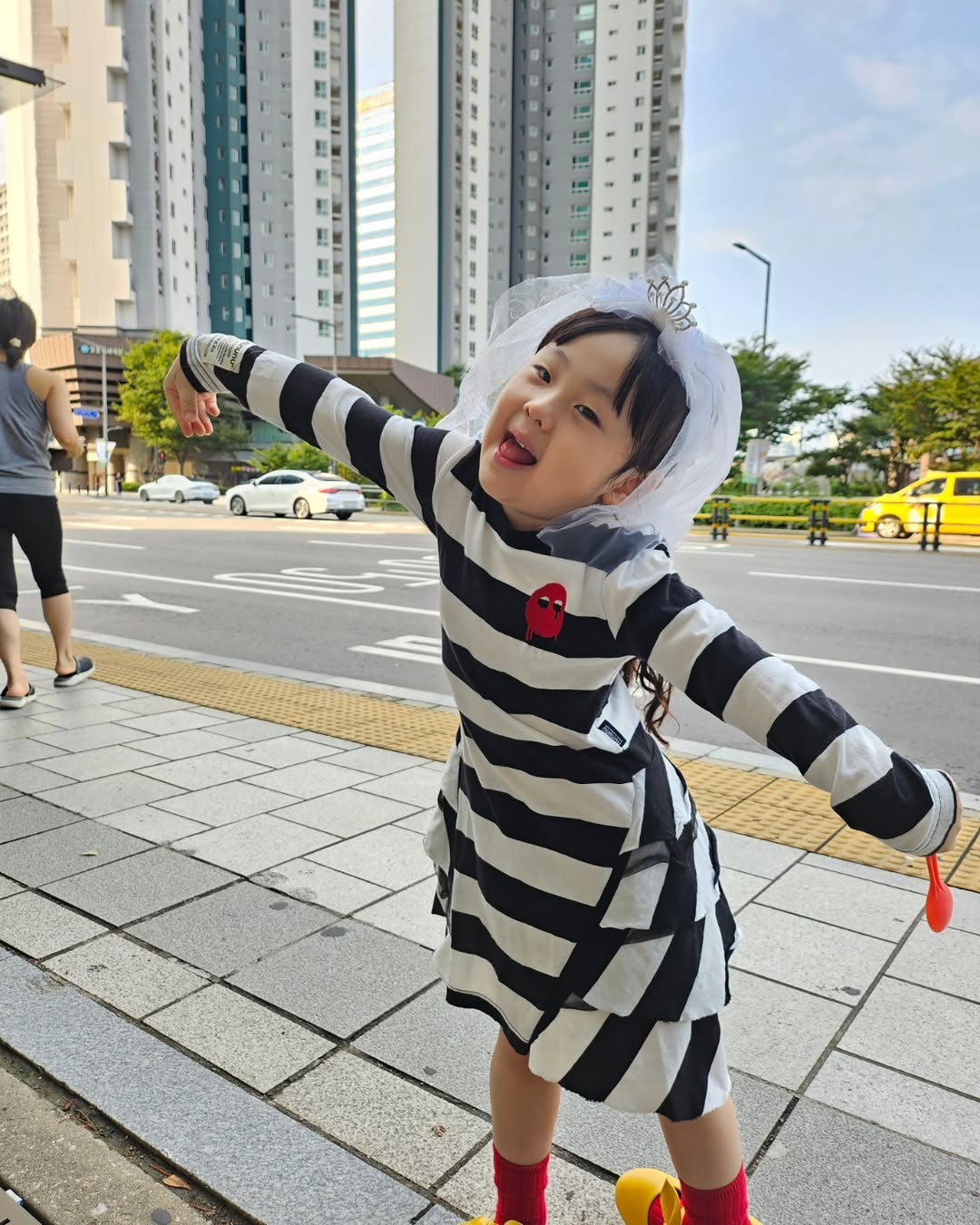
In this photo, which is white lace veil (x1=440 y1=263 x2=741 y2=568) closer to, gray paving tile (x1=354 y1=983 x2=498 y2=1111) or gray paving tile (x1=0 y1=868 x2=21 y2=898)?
gray paving tile (x1=354 y1=983 x2=498 y2=1111)

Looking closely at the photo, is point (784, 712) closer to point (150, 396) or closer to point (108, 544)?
point (108, 544)

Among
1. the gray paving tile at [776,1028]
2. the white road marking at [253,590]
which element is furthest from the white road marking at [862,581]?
the gray paving tile at [776,1028]

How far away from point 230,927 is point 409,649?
187 inches

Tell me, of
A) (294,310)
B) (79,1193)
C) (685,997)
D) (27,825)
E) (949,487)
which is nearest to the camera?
(685,997)

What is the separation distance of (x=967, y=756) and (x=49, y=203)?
2627 inches

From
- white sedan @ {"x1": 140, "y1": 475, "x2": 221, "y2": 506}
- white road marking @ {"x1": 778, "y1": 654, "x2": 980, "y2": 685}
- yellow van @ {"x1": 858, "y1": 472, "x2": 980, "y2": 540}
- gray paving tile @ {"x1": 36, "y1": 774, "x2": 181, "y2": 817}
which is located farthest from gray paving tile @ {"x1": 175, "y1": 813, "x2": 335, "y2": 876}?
white sedan @ {"x1": 140, "y1": 475, "x2": 221, "y2": 506}

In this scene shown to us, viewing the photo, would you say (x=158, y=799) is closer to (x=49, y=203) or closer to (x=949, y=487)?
(x=949, y=487)

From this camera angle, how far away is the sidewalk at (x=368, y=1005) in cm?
172

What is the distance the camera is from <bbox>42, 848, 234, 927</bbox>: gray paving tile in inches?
106

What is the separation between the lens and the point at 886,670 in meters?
6.65

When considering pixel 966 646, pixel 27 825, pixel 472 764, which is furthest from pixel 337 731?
pixel 966 646

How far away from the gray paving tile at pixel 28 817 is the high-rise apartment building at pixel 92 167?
2368 inches

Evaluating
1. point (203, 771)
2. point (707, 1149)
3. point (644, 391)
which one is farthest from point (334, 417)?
point (203, 771)

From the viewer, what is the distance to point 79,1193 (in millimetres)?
1658
